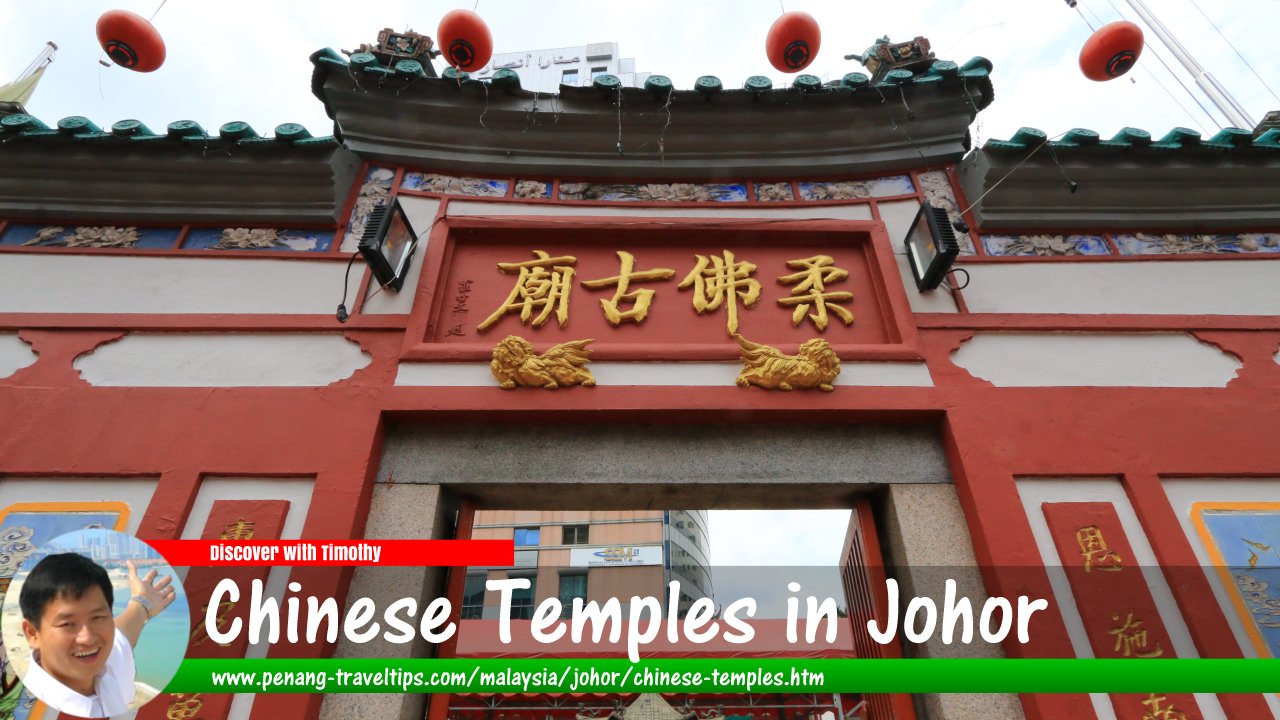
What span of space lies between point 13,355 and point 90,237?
3.66 feet

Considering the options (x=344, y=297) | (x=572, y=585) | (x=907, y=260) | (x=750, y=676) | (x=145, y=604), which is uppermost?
(x=572, y=585)

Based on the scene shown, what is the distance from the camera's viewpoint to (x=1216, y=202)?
5.20 m

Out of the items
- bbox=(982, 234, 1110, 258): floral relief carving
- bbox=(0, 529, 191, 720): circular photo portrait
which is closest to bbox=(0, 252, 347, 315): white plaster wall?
bbox=(0, 529, 191, 720): circular photo portrait

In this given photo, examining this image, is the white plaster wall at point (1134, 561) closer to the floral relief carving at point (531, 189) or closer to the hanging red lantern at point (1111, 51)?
the hanging red lantern at point (1111, 51)

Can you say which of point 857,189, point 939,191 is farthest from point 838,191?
point 939,191

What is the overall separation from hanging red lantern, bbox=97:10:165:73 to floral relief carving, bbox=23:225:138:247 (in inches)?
46.5

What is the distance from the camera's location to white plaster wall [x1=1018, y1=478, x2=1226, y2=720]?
3.33 metres

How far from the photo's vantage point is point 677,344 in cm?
455

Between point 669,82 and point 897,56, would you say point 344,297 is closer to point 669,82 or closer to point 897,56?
point 669,82

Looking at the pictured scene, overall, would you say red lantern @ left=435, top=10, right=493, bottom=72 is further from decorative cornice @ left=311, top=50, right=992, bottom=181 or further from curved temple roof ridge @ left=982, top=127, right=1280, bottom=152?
curved temple roof ridge @ left=982, top=127, right=1280, bottom=152

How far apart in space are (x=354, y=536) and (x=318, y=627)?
478 mm

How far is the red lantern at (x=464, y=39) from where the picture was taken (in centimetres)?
515

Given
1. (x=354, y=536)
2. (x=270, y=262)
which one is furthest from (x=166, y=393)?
(x=354, y=536)

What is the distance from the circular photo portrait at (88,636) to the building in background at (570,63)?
3368 centimetres
